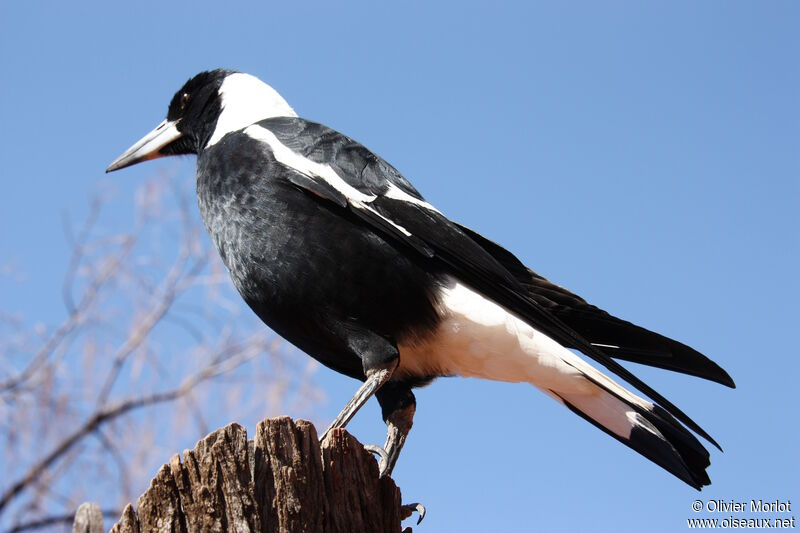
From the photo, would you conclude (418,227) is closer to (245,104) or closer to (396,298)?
(396,298)

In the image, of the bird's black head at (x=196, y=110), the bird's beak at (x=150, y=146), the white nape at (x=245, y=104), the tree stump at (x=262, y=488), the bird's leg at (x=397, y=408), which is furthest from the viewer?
the bird's beak at (x=150, y=146)

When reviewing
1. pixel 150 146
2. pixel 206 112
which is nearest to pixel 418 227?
pixel 206 112

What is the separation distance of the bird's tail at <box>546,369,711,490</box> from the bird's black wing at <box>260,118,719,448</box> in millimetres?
43

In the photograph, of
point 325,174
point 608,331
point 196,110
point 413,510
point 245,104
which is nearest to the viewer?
point 413,510

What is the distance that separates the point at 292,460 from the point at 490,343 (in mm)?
861

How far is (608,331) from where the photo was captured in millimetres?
2631

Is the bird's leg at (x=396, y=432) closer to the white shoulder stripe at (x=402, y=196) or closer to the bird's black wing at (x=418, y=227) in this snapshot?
the bird's black wing at (x=418, y=227)

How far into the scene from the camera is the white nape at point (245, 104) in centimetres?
302

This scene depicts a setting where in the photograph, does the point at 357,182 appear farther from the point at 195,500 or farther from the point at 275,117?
the point at 195,500

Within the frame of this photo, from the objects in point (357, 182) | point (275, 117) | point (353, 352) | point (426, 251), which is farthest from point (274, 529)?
point (275, 117)

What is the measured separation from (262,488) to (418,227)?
97 cm

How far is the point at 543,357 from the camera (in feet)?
8.20

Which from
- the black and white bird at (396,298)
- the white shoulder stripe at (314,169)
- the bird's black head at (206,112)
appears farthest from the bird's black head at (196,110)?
the white shoulder stripe at (314,169)

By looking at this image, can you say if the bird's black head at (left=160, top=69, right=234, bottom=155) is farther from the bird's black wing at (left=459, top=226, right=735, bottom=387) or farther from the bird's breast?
the bird's black wing at (left=459, top=226, right=735, bottom=387)
